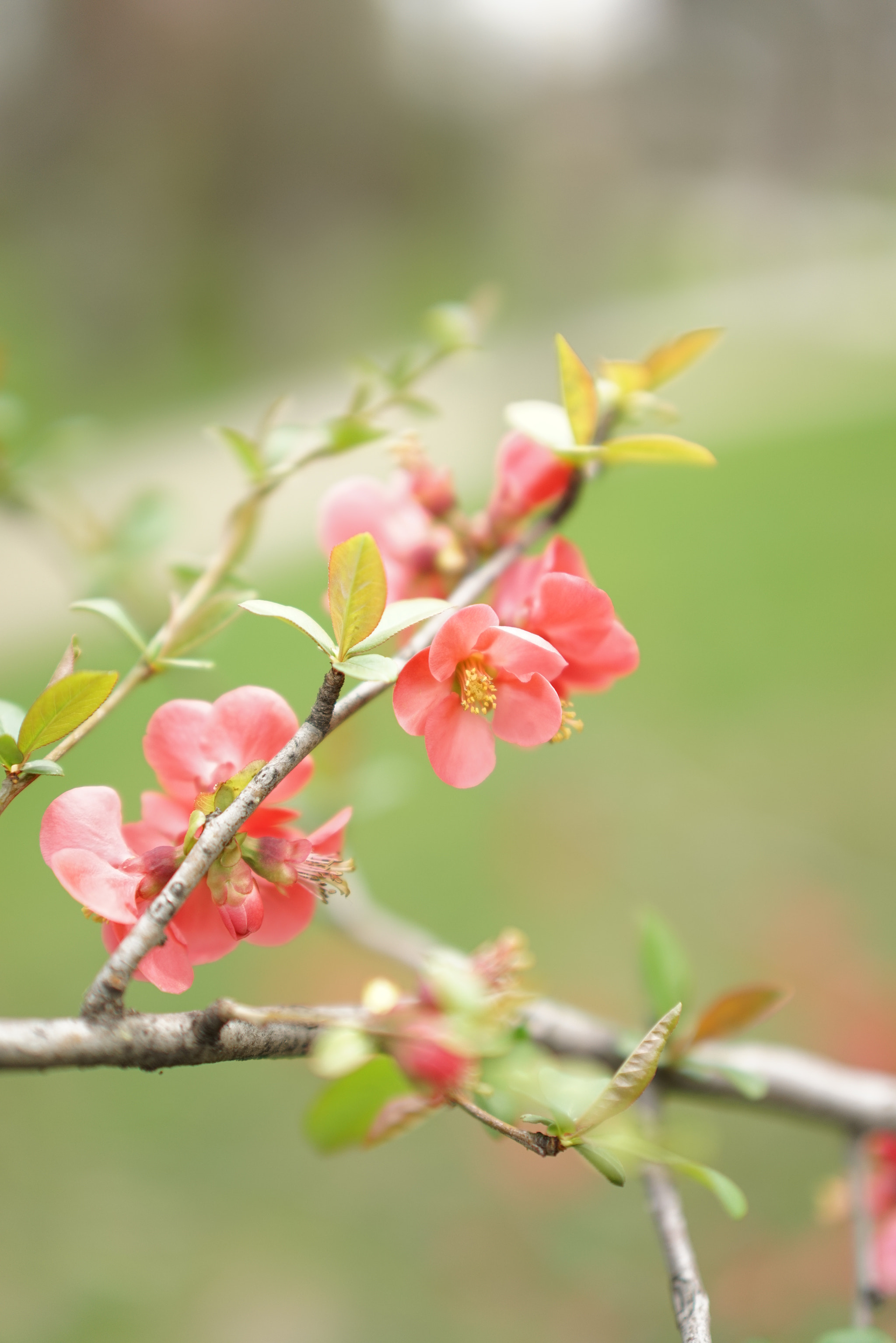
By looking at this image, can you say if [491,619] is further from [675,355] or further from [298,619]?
[675,355]

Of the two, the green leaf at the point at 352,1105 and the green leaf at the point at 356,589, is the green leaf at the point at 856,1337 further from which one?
the green leaf at the point at 356,589

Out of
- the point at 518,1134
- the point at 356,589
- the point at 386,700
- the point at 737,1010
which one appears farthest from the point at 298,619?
the point at 386,700

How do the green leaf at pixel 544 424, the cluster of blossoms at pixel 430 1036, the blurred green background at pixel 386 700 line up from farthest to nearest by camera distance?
the blurred green background at pixel 386 700, the green leaf at pixel 544 424, the cluster of blossoms at pixel 430 1036

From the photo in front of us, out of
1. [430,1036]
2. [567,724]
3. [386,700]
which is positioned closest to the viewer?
[430,1036]

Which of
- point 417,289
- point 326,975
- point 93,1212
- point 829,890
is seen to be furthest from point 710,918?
point 417,289

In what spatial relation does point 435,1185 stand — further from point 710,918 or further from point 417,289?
point 417,289

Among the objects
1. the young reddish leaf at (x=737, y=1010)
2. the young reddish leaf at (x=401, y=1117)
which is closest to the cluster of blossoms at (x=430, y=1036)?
the young reddish leaf at (x=401, y=1117)

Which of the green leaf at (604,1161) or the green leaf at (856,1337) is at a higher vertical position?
the green leaf at (604,1161)

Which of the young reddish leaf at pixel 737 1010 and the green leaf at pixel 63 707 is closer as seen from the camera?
the green leaf at pixel 63 707
